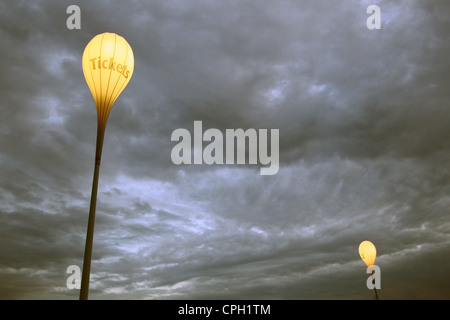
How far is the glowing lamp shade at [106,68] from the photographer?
10.3 meters

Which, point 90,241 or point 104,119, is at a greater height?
point 104,119

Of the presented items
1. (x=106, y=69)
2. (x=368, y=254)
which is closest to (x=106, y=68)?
(x=106, y=69)

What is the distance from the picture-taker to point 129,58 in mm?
11133

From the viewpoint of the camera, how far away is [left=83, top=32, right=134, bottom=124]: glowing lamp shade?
10281mm

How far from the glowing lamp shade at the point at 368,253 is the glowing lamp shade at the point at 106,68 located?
93.3ft

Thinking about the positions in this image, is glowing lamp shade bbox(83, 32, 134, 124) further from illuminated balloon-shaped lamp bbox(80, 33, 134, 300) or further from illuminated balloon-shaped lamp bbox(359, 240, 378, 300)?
illuminated balloon-shaped lamp bbox(359, 240, 378, 300)

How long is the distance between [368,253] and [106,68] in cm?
2922

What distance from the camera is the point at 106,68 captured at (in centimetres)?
1041

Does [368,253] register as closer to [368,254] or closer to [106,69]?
[368,254]
